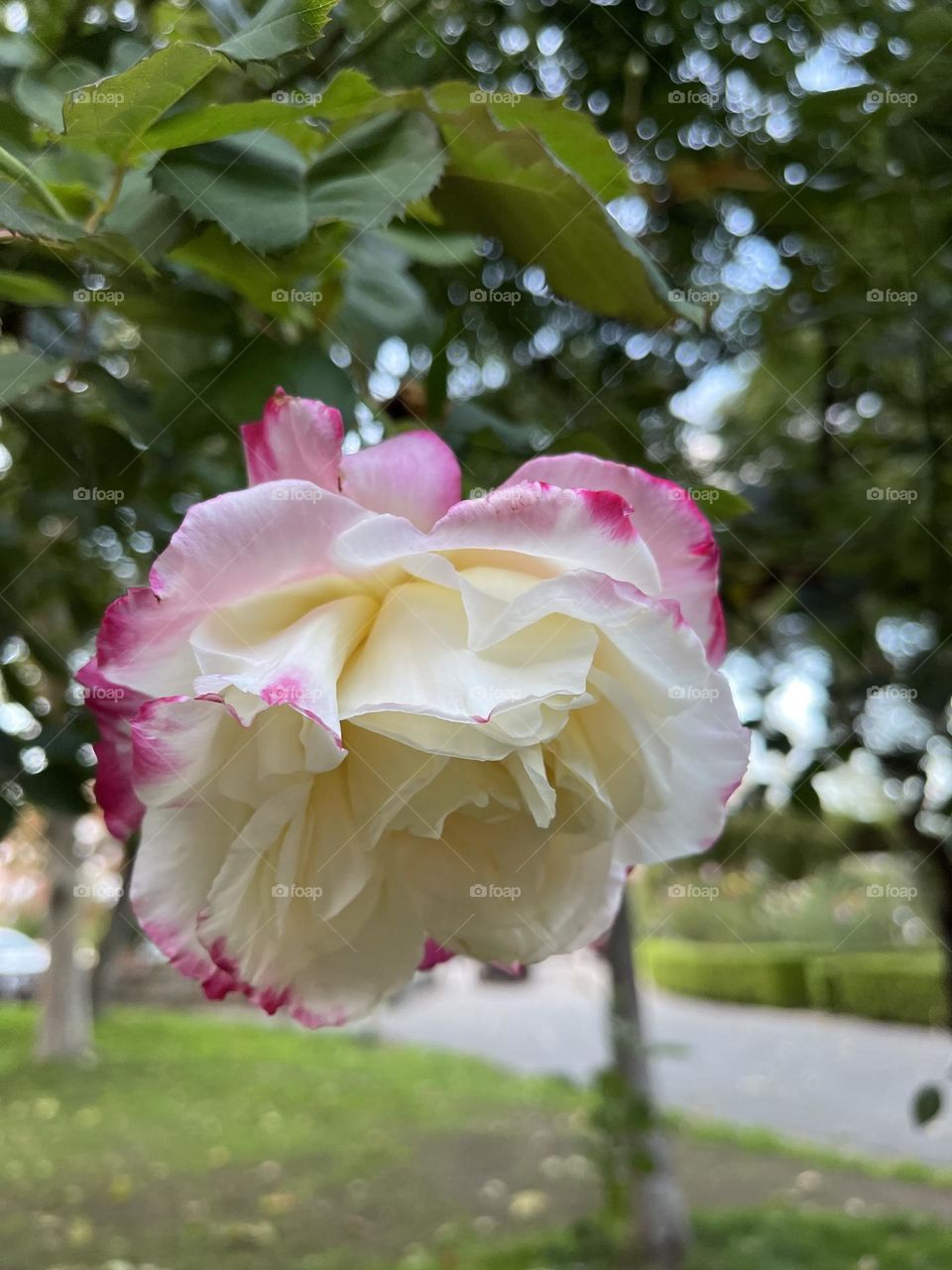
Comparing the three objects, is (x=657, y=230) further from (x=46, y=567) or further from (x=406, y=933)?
(x=406, y=933)

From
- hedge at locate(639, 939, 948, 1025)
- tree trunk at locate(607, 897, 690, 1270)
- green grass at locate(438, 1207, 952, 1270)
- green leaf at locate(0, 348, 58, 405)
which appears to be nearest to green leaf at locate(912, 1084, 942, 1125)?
green leaf at locate(0, 348, 58, 405)

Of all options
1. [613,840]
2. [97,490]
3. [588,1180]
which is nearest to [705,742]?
[613,840]

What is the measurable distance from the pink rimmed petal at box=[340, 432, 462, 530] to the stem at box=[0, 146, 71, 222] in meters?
0.18

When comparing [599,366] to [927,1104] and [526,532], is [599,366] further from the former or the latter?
[526,532]

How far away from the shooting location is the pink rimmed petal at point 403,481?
16.8 inches

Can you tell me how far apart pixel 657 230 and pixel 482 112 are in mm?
1145

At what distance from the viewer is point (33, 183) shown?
470 mm

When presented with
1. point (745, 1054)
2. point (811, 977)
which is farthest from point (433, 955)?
point (811, 977)

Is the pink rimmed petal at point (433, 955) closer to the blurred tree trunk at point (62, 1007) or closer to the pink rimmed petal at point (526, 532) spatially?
the pink rimmed petal at point (526, 532)

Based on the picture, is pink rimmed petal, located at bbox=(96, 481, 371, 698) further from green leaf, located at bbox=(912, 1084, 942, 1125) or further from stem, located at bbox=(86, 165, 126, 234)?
green leaf, located at bbox=(912, 1084, 942, 1125)

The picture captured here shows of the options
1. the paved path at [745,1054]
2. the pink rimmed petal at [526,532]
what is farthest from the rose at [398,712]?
the paved path at [745,1054]

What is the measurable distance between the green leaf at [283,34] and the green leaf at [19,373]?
0.17 m

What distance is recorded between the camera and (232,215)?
0.48m

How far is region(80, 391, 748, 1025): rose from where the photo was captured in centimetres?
39
